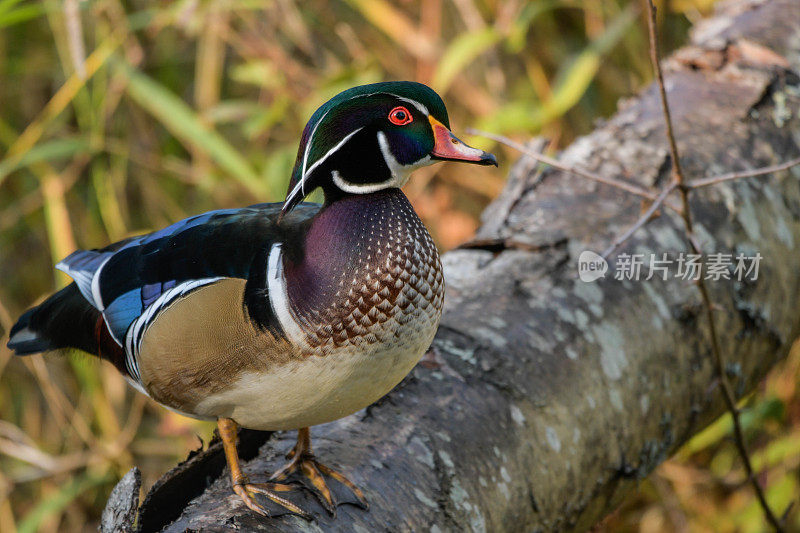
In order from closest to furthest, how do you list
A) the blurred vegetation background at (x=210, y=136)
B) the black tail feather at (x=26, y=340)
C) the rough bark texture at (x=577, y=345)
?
the rough bark texture at (x=577, y=345)
the black tail feather at (x=26, y=340)
the blurred vegetation background at (x=210, y=136)

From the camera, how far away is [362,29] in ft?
7.93

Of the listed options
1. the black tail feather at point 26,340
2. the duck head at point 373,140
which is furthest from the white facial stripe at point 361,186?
the black tail feather at point 26,340

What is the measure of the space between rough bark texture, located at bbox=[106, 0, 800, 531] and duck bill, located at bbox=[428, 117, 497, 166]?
315 mm

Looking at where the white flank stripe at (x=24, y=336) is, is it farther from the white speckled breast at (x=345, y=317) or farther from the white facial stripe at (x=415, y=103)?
the white facial stripe at (x=415, y=103)

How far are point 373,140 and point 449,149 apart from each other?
0.08m

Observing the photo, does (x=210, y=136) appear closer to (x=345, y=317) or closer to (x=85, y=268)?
(x=85, y=268)

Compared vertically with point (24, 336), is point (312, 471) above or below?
below

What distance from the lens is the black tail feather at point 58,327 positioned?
979 mm

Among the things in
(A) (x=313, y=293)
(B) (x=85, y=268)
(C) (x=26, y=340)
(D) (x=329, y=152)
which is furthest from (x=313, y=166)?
(C) (x=26, y=340)

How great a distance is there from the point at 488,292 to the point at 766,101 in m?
0.69

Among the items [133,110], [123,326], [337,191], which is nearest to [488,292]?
[337,191]

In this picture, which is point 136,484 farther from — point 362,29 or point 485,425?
point 362,29

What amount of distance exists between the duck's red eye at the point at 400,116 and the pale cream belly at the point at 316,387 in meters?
0.21

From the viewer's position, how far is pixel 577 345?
3.59ft
